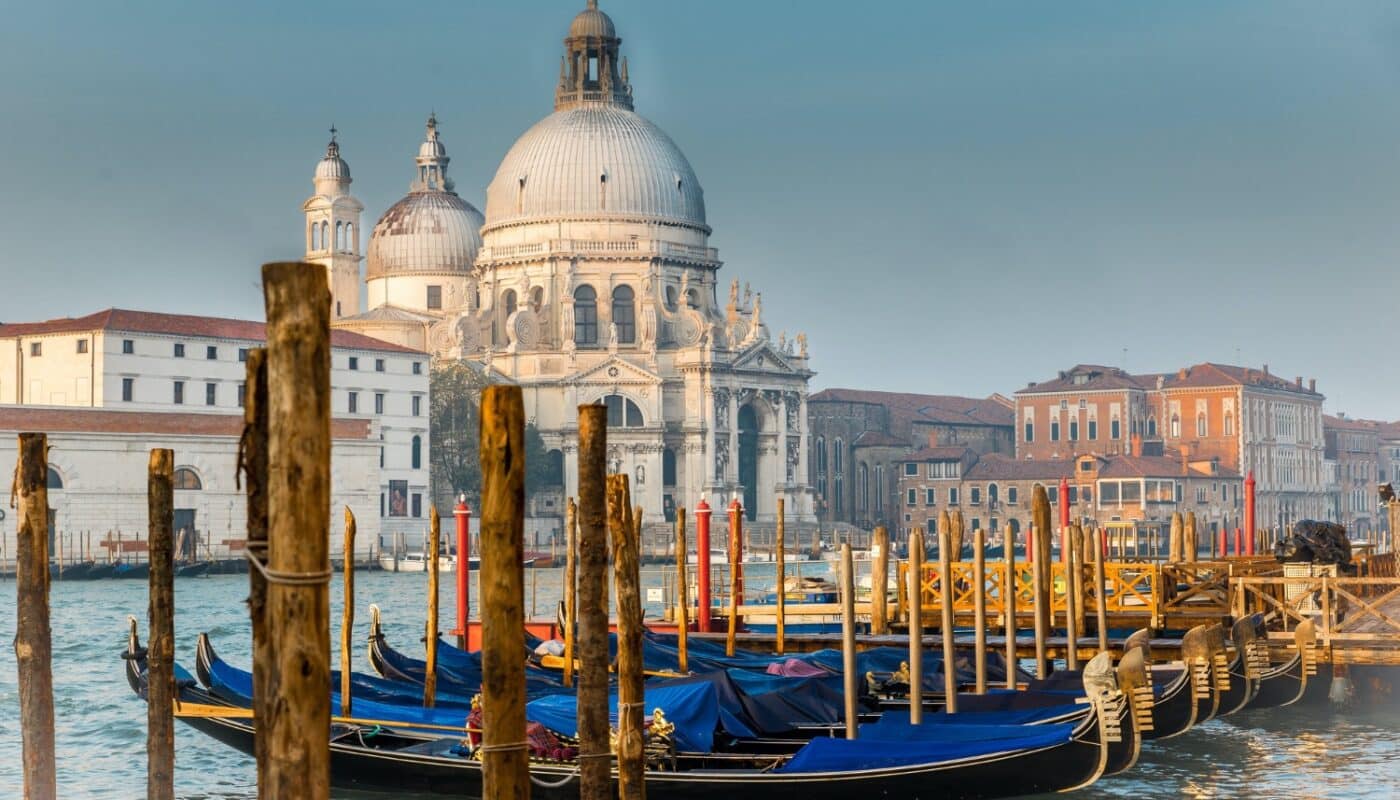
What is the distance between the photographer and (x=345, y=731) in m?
13.3

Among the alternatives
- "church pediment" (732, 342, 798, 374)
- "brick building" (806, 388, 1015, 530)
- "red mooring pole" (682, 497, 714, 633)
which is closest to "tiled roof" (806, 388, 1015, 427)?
"brick building" (806, 388, 1015, 530)

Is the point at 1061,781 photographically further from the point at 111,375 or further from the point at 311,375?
the point at 111,375

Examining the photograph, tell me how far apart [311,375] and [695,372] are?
55937mm

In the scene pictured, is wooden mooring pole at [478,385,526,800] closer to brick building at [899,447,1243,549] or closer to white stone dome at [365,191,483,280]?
brick building at [899,447,1243,549]

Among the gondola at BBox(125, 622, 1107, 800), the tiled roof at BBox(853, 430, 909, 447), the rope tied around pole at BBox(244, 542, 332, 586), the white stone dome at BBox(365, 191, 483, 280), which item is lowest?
the gondola at BBox(125, 622, 1107, 800)

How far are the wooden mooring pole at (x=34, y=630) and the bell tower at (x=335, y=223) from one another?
57.6 metres

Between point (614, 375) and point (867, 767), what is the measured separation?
Answer: 49.9 m

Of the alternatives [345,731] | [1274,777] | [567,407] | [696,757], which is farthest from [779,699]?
[567,407]

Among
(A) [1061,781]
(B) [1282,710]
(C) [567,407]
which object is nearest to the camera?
(A) [1061,781]

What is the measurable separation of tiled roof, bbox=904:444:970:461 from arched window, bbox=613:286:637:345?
1336 cm

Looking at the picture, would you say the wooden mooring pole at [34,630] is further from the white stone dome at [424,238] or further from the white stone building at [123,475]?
the white stone dome at [424,238]

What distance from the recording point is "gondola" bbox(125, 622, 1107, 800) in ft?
37.3

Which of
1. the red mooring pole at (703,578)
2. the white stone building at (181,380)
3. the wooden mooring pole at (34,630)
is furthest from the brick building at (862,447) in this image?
the wooden mooring pole at (34,630)

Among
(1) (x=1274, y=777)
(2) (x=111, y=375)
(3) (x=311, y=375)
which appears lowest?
(1) (x=1274, y=777)
